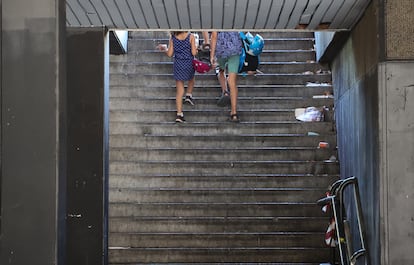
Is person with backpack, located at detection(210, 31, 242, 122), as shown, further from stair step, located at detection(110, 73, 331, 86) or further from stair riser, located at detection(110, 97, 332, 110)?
stair step, located at detection(110, 73, 331, 86)

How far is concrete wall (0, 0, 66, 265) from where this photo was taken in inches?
237

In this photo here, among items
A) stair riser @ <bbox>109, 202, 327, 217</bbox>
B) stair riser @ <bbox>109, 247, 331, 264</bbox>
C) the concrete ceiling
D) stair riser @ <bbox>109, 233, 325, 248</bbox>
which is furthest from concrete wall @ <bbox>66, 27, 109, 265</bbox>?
stair riser @ <bbox>109, 202, 327, 217</bbox>

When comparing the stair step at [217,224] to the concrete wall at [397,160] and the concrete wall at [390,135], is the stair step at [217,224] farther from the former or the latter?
the concrete wall at [397,160]

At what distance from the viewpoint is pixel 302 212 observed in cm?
954

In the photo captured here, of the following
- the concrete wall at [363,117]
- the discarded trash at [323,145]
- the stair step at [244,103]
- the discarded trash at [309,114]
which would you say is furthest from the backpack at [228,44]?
the discarded trash at [323,145]

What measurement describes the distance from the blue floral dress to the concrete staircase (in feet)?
1.49

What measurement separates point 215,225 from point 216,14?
2.84 metres

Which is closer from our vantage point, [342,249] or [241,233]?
[342,249]

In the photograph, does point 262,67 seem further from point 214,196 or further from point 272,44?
point 214,196

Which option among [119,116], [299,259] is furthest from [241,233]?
[119,116]

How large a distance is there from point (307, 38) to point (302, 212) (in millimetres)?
3580

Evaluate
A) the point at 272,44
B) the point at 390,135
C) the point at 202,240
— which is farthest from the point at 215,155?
the point at 390,135

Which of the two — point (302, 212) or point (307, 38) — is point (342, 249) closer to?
point (302, 212)

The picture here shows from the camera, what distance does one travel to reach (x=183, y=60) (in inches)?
430
